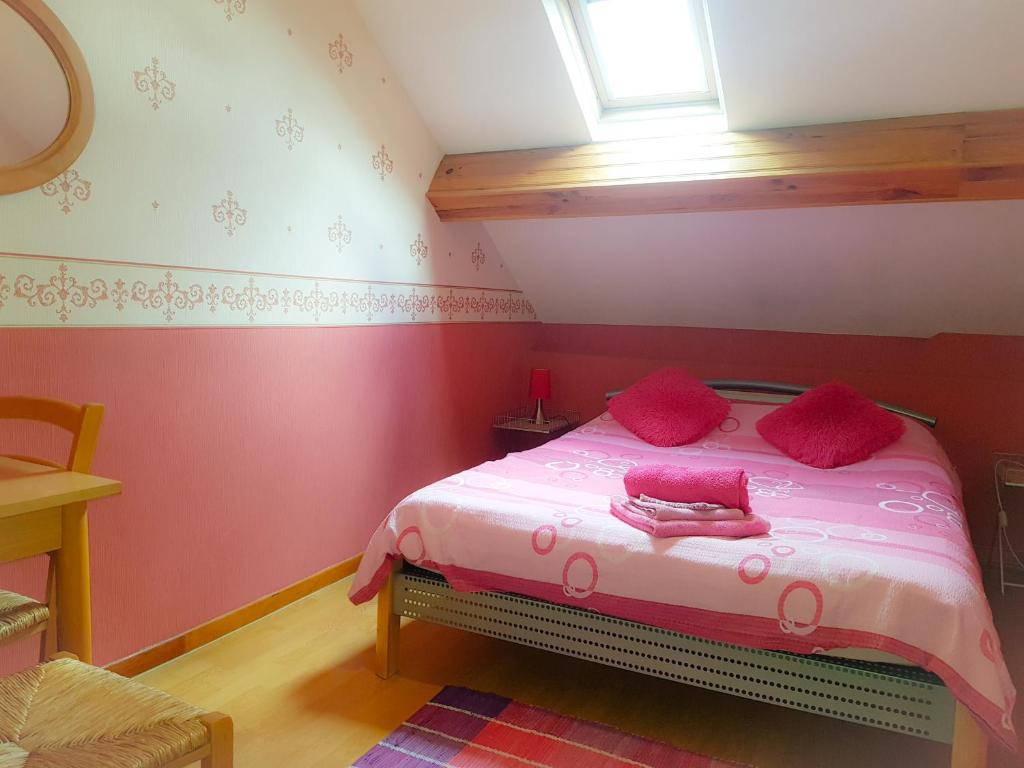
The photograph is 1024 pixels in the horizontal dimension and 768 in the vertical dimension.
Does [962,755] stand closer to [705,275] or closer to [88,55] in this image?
[705,275]

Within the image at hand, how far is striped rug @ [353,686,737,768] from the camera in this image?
216 centimetres

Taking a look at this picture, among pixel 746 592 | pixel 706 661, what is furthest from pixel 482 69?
pixel 706 661

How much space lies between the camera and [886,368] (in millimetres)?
4062

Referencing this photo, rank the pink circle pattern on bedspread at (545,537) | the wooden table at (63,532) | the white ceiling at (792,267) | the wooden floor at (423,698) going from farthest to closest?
the white ceiling at (792,267)
the pink circle pattern on bedspread at (545,537)
the wooden floor at (423,698)
the wooden table at (63,532)

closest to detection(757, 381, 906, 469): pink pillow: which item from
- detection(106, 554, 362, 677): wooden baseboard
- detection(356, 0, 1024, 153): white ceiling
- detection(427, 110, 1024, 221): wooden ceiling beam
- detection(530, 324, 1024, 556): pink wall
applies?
detection(530, 324, 1024, 556): pink wall

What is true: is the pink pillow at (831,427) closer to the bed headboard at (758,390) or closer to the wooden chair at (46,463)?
the bed headboard at (758,390)

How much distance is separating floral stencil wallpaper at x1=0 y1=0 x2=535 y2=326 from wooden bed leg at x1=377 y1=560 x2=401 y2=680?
3.48ft

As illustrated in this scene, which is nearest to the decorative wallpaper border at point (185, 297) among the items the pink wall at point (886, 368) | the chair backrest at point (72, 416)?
the chair backrest at point (72, 416)

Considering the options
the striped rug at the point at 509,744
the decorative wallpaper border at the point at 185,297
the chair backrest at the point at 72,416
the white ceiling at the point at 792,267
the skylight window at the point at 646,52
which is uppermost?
the skylight window at the point at 646,52

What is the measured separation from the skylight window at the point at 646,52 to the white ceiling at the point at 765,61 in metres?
0.21

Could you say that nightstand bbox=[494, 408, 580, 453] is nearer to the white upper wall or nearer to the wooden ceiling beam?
the wooden ceiling beam

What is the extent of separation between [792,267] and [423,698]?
8.46 feet

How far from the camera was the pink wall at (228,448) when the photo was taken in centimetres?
239

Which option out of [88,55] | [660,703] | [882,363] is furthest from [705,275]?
[88,55]
